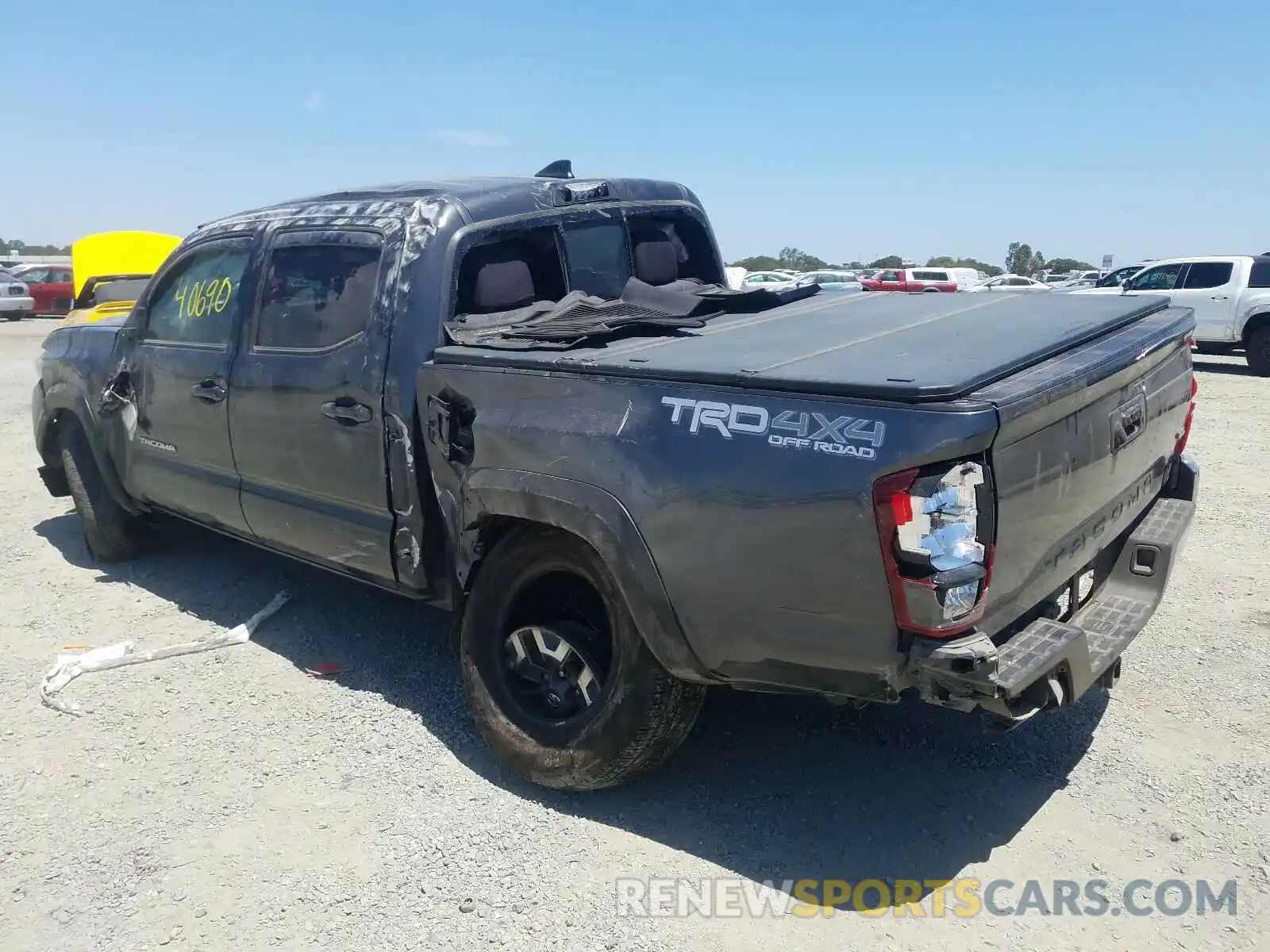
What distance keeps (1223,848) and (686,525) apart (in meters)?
1.86

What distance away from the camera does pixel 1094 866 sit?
9.50 ft

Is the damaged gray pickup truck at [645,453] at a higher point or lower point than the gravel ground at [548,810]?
higher

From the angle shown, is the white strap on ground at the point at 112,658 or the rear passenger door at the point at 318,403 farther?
the white strap on ground at the point at 112,658

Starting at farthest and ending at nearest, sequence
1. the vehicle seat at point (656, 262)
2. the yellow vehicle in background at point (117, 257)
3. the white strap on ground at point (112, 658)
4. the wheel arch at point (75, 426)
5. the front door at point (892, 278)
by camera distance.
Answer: the front door at point (892, 278) → the yellow vehicle in background at point (117, 257) → the wheel arch at point (75, 426) → the vehicle seat at point (656, 262) → the white strap on ground at point (112, 658)

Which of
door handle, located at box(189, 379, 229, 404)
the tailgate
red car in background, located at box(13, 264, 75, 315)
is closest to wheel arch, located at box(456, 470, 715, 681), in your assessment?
the tailgate

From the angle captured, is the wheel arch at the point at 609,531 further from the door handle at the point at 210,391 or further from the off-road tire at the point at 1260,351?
the off-road tire at the point at 1260,351

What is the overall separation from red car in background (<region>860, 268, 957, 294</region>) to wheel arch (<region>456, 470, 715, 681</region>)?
28.5 metres

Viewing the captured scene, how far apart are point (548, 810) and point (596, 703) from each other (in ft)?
1.38

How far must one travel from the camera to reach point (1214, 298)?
615 inches

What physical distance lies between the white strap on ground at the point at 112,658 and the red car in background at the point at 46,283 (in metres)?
28.4

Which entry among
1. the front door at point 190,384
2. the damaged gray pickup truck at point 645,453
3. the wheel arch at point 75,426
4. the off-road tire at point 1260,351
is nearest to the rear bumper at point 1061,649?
the damaged gray pickup truck at point 645,453

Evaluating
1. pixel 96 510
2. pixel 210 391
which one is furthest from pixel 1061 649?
pixel 96 510

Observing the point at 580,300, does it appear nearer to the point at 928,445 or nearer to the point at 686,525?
the point at 686,525

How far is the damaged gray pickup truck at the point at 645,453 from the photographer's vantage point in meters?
2.49
